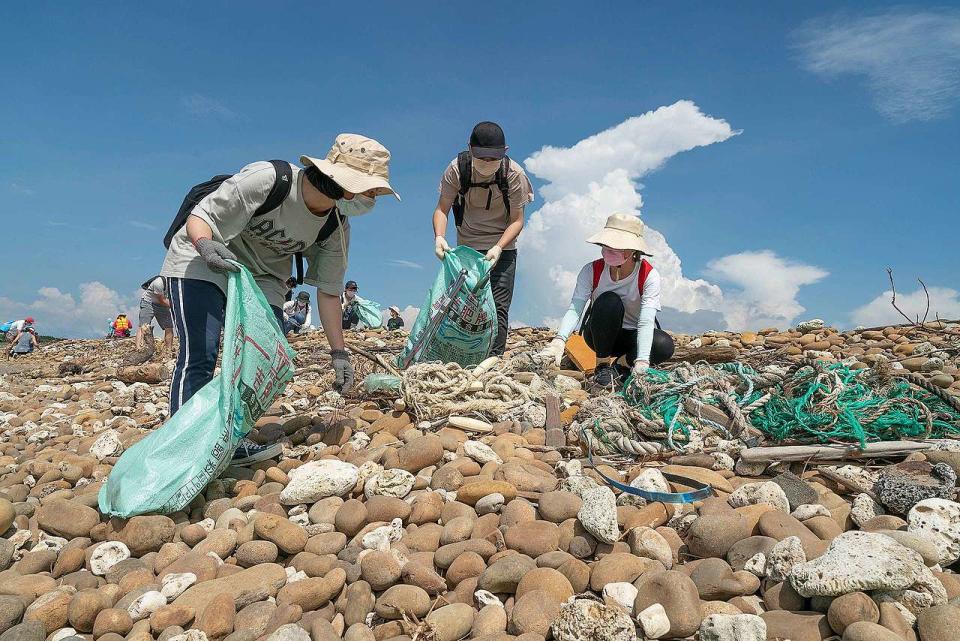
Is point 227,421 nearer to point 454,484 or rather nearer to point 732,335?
point 454,484

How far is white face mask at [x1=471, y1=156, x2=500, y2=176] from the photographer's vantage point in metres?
4.38

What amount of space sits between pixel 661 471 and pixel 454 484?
0.88 metres

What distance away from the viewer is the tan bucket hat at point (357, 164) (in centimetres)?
296

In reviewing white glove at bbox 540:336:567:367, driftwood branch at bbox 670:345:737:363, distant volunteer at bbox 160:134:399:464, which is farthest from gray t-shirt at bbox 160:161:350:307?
driftwood branch at bbox 670:345:737:363

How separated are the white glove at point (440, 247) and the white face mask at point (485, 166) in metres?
0.56

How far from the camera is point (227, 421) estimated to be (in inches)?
107

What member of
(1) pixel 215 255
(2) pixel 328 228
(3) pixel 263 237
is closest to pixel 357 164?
(2) pixel 328 228

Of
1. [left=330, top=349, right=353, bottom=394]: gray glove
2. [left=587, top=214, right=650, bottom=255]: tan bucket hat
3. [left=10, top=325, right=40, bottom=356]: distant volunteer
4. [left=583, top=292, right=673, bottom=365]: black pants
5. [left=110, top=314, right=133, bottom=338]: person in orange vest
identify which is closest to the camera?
[left=330, top=349, right=353, bottom=394]: gray glove

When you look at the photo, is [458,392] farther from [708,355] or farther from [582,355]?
[708,355]

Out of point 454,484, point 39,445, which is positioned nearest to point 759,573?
point 454,484

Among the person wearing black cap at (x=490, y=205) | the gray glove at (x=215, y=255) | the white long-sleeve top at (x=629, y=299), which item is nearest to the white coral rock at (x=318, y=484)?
the gray glove at (x=215, y=255)

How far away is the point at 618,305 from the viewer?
443cm

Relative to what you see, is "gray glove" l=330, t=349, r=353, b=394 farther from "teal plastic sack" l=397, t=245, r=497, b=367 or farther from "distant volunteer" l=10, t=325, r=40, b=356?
"distant volunteer" l=10, t=325, r=40, b=356

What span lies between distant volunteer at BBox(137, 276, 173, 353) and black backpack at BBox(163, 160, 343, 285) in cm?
645
